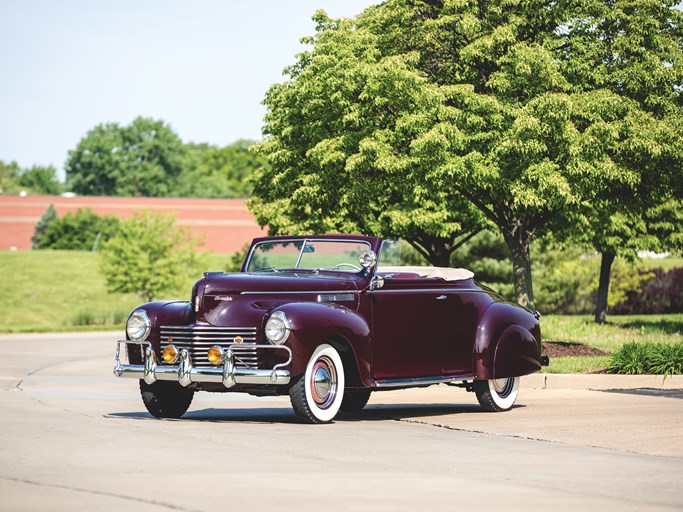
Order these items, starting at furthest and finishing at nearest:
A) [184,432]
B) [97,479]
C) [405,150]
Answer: [405,150] → [184,432] → [97,479]

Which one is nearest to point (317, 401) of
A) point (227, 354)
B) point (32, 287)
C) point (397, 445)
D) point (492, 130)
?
point (227, 354)

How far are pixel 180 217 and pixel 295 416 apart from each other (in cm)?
8037

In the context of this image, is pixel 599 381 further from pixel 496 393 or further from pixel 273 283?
pixel 273 283

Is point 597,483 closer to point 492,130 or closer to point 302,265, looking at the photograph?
point 302,265

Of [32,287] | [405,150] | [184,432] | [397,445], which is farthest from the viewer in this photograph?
[32,287]

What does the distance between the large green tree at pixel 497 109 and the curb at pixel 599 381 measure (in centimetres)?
450

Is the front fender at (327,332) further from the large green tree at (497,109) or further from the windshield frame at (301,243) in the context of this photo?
the large green tree at (497,109)

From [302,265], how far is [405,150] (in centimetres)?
930

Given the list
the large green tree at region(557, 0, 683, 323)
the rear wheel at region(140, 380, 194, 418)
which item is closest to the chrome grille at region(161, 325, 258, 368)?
the rear wheel at region(140, 380, 194, 418)

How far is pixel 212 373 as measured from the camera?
35.4 ft

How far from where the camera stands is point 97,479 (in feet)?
24.6

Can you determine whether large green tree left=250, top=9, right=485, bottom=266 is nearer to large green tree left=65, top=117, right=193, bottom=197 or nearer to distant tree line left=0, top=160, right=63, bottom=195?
large green tree left=65, top=117, right=193, bottom=197

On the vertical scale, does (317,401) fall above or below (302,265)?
below

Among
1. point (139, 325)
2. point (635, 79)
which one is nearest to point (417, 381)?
point (139, 325)
